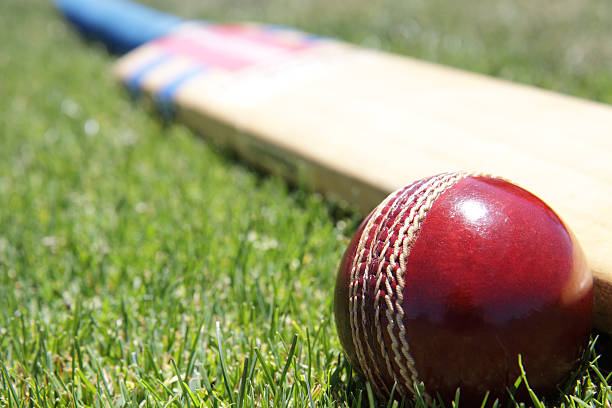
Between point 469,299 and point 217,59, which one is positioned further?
point 217,59

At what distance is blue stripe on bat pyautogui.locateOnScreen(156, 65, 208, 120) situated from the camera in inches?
143

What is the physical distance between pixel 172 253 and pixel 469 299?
1228 millimetres

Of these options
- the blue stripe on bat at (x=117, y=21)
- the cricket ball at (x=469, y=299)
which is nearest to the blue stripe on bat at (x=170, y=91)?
the blue stripe on bat at (x=117, y=21)

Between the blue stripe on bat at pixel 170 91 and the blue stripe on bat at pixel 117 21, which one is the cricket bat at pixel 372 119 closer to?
the blue stripe on bat at pixel 170 91

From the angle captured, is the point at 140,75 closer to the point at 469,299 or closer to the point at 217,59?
the point at 217,59

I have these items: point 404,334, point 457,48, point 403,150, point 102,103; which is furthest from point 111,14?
point 404,334

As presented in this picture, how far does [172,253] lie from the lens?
221 centimetres

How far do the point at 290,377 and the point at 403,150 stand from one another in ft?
3.31

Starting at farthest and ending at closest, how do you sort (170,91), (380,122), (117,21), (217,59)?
(117,21) < (217,59) < (170,91) < (380,122)

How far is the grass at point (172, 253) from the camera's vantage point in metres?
1.54

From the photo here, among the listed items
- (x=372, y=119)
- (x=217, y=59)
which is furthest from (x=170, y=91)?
(x=372, y=119)

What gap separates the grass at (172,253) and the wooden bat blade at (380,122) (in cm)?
17

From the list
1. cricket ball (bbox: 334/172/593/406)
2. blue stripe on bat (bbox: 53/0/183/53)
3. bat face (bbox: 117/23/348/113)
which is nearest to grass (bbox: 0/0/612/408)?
cricket ball (bbox: 334/172/593/406)

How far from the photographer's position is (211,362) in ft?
5.33
